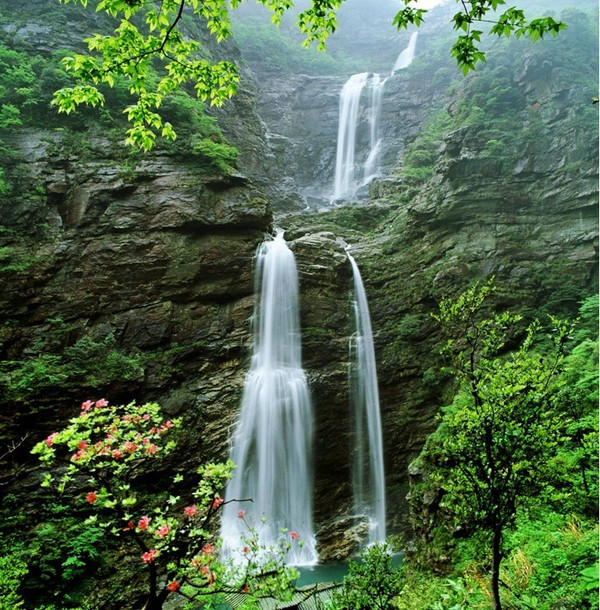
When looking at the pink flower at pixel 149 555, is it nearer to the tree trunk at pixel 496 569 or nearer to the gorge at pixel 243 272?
the tree trunk at pixel 496 569

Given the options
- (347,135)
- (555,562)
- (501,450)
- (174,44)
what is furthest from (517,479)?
(347,135)

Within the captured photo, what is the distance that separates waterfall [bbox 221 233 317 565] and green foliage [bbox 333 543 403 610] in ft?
18.7

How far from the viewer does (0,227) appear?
1193cm

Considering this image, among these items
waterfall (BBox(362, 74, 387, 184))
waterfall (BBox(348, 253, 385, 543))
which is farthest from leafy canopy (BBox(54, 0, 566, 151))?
waterfall (BBox(362, 74, 387, 184))

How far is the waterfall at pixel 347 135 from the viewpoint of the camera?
28.2 m

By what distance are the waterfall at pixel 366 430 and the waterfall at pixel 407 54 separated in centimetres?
3640

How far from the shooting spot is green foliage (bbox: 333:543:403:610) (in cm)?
509

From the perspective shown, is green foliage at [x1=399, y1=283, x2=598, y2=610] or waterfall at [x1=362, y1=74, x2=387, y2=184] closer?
green foliage at [x1=399, y1=283, x2=598, y2=610]

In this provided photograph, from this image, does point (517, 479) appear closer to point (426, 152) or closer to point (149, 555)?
point (149, 555)

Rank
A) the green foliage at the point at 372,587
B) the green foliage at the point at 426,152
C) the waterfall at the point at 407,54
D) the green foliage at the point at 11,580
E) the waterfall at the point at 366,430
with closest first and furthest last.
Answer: the green foliage at the point at 372,587 < the green foliage at the point at 11,580 < the waterfall at the point at 366,430 < the green foliage at the point at 426,152 < the waterfall at the point at 407,54

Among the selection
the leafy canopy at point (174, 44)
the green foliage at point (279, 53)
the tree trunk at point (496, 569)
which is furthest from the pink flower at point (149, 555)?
the green foliage at point (279, 53)

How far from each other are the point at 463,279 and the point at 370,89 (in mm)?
24409

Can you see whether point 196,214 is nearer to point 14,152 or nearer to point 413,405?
point 14,152

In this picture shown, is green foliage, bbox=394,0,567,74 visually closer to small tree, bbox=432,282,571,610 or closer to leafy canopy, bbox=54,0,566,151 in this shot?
leafy canopy, bbox=54,0,566,151
